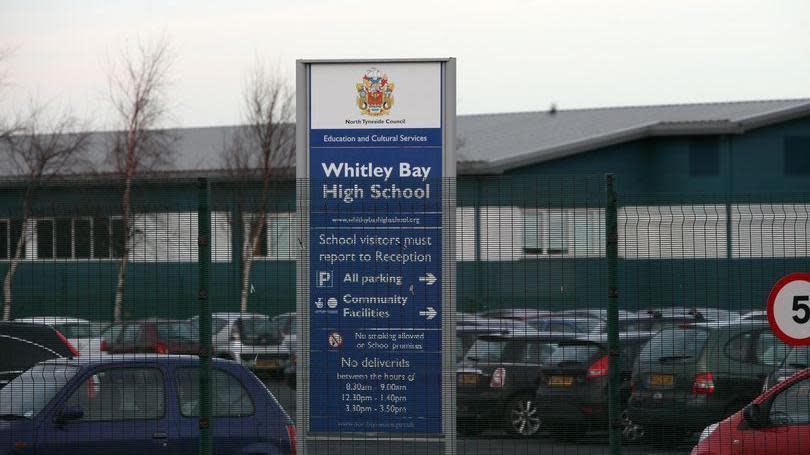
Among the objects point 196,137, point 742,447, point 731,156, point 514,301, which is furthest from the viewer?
point 196,137

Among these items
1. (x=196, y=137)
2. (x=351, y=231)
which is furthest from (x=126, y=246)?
(x=196, y=137)

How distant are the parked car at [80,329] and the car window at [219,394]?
729mm

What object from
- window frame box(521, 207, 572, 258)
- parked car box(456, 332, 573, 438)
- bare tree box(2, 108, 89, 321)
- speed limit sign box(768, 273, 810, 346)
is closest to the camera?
Result: speed limit sign box(768, 273, 810, 346)

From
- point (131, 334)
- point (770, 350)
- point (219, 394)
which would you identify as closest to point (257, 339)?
point (219, 394)

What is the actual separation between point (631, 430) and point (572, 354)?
1364 millimetres

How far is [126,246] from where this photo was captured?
839 centimetres

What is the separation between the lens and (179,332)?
8.95m

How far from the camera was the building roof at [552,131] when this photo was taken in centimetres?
3728

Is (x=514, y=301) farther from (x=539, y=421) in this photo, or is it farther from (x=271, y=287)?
(x=271, y=287)

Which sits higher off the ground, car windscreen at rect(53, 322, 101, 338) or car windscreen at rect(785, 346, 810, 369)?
car windscreen at rect(53, 322, 101, 338)

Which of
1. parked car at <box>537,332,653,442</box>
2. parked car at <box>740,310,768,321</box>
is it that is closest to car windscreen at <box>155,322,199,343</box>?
parked car at <box>537,332,653,442</box>

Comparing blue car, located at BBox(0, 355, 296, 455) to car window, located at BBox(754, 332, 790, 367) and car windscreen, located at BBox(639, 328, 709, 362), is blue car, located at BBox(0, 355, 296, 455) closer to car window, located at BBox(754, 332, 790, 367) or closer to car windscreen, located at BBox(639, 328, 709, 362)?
car windscreen, located at BBox(639, 328, 709, 362)

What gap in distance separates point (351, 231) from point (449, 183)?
737mm

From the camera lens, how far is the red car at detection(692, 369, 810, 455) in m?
8.67
